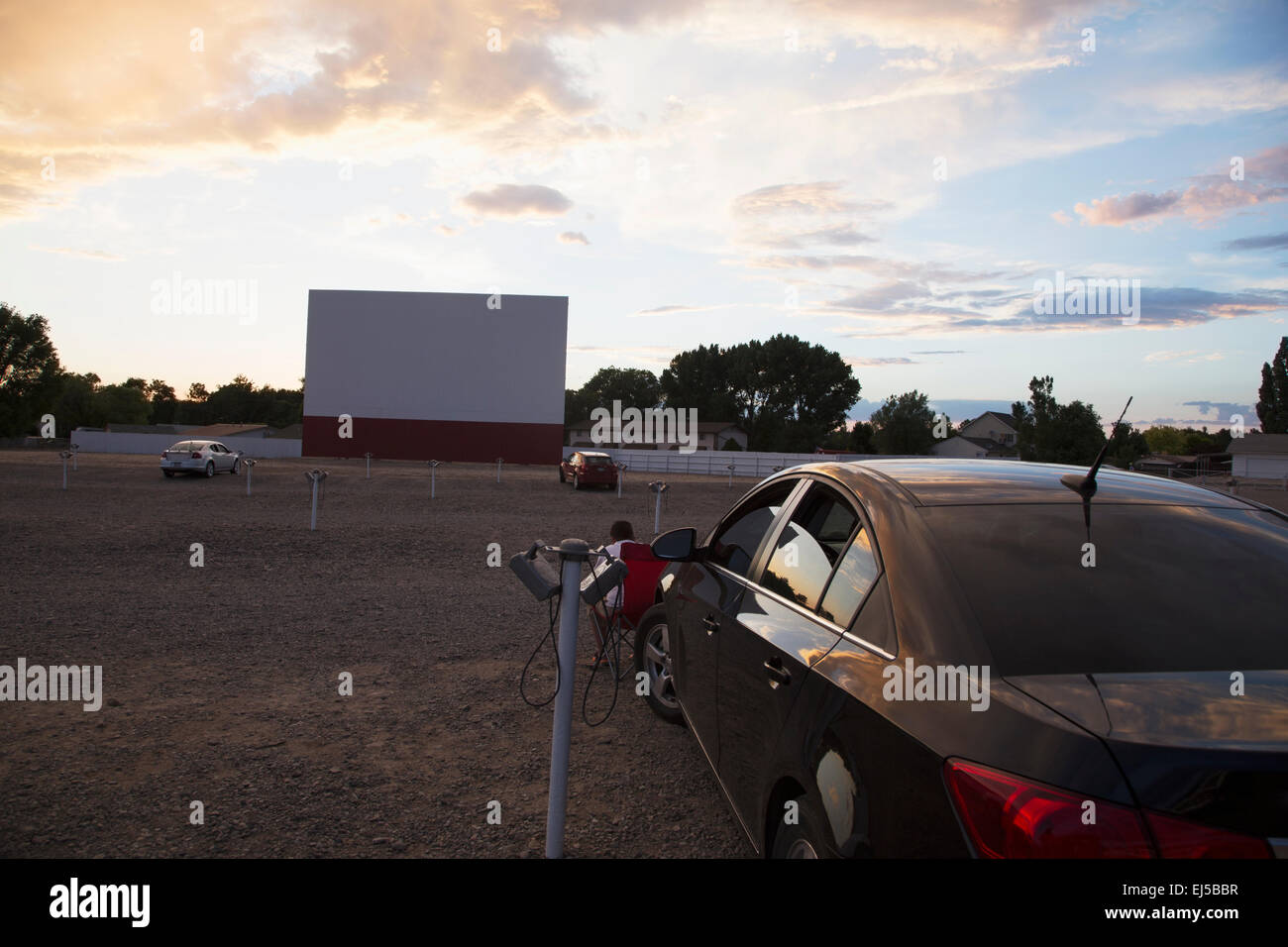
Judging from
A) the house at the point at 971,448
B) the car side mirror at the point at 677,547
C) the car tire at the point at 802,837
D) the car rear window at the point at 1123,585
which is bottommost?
the car tire at the point at 802,837

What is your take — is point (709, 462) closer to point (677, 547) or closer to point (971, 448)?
point (677, 547)

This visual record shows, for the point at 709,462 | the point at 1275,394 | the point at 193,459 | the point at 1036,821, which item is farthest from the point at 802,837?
the point at 1275,394

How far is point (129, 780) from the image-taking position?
418cm

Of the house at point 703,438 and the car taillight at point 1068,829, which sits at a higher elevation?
the house at point 703,438

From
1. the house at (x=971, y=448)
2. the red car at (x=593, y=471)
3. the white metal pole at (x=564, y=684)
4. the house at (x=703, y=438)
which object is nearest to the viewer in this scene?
the white metal pole at (x=564, y=684)

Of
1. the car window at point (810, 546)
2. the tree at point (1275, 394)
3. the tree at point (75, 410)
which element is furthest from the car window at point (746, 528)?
the tree at point (75, 410)

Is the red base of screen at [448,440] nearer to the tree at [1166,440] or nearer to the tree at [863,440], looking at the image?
the tree at [863,440]

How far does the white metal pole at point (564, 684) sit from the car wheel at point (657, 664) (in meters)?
1.78

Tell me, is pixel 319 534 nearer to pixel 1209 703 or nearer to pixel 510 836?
pixel 510 836

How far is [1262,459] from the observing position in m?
60.3

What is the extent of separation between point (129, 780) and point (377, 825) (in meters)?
1.43

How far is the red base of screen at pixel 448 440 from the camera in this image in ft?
161

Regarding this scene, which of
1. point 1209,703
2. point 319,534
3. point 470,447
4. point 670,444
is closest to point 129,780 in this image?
point 1209,703
